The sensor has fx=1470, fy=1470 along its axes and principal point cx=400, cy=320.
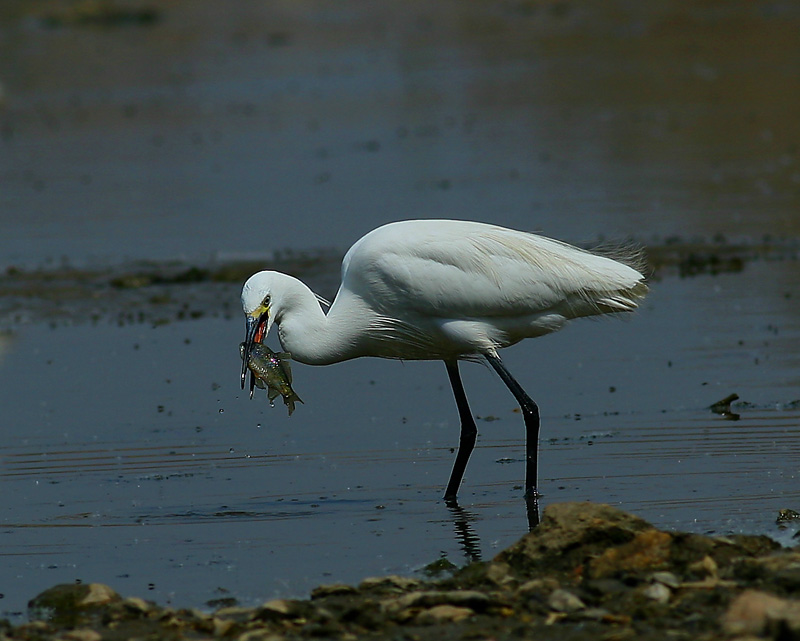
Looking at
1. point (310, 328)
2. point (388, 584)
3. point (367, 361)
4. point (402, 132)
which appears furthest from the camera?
point (402, 132)

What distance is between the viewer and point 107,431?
32.4 feet

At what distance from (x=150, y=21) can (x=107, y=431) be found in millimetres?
49756

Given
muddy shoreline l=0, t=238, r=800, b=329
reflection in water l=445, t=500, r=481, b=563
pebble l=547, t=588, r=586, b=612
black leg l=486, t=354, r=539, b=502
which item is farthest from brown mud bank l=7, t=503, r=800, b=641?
muddy shoreline l=0, t=238, r=800, b=329

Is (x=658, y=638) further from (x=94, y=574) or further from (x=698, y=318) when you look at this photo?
(x=698, y=318)

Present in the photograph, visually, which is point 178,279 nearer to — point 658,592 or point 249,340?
point 249,340

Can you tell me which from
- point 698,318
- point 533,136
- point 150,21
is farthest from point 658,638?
point 150,21

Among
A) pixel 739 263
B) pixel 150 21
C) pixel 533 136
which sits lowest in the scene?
pixel 739 263

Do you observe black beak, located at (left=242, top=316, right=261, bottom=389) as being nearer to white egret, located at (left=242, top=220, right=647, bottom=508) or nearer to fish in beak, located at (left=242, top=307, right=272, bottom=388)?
fish in beak, located at (left=242, top=307, right=272, bottom=388)

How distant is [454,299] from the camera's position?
8.16 m

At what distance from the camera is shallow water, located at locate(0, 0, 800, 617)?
7590 mm

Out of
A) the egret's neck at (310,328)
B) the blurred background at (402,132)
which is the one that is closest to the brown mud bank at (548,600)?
the egret's neck at (310,328)

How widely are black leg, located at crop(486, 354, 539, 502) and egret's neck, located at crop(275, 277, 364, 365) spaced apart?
816 millimetres

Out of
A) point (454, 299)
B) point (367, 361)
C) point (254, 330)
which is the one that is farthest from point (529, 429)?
point (367, 361)

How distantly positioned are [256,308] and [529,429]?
1.77 meters
